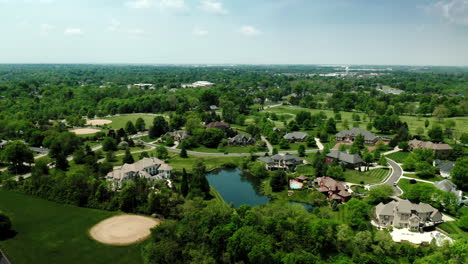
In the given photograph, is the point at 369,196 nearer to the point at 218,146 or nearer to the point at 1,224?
the point at 218,146

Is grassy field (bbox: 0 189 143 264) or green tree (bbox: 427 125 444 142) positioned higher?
green tree (bbox: 427 125 444 142)

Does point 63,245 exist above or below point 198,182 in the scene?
below

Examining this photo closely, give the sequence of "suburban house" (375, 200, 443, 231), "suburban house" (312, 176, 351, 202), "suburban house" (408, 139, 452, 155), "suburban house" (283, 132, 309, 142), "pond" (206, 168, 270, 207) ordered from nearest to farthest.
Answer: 1. "suburban house" (375, 200, 443, 231)
2. "suburban house" (312, 176, 351, 202)
3. "pond" (206, 168, 270, 207)
4. "suburban house" (408, 139, 452, 155)
5. "suburban house" (283, 132, 309, 142)

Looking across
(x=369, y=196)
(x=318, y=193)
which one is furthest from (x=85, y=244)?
(x=369, y=196)

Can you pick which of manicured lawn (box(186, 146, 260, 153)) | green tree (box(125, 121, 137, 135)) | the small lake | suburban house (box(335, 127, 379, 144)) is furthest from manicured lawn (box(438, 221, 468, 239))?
green tree (box(125, 121, 137, 135))

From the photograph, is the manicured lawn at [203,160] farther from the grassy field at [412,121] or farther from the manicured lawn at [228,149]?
the grassy field at [412,121]

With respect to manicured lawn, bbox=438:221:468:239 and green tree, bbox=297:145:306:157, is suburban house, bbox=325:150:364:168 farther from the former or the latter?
manicured lawn, bbox=438:221:468:239
